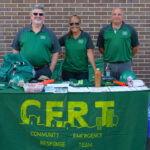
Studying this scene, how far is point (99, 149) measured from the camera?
10.6 ft

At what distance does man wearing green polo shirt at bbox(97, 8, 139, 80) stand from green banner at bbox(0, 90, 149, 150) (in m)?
1.26

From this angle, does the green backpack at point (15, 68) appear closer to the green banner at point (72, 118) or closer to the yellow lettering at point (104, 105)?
the green banner at point (72, 118)

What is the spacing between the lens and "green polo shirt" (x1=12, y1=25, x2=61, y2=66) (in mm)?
3873

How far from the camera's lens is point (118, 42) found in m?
4.25

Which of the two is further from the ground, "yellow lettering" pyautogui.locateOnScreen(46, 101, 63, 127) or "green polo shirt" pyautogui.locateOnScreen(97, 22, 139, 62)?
"green polo shirt" pyautogui.locateOnScreen(97, 22, 139, 62)

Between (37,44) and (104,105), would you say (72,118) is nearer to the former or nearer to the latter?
(104,105)

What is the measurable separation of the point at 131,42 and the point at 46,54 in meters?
1.56

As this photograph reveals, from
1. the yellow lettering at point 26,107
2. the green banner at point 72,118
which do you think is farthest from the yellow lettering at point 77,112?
the yellow lettering at point 26,107

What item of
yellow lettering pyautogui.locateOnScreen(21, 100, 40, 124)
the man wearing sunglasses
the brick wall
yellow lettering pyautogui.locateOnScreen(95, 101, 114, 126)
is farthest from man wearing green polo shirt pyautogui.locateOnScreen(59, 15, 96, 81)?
the brick wall

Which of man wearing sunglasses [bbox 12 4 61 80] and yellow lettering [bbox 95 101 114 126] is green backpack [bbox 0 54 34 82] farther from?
yellow lettering [bbox 95 101 114 126]

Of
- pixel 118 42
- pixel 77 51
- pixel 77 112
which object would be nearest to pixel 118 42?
pixel 118 42

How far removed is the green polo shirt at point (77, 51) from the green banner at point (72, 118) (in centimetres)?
120

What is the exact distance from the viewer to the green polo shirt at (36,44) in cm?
387

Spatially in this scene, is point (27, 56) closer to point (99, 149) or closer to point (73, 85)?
point (73, 85)
